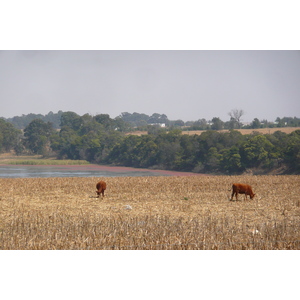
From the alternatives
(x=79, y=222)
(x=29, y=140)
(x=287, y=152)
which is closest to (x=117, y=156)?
(x=29, y=140)

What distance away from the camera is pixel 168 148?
6912 centimetres

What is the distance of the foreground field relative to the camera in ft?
34.4

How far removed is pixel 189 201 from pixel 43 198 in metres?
6.59

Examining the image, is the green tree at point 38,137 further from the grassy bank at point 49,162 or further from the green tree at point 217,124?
the green tree at point 217,124

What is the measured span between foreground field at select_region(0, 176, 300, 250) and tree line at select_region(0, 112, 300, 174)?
31721mm

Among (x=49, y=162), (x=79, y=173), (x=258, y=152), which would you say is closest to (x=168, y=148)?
(x=79, y=173)

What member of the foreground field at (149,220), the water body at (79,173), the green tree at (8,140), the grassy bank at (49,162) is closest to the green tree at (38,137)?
the green tree at (8,140)

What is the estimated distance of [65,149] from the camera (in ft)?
295

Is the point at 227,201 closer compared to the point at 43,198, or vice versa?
the point at 227,201

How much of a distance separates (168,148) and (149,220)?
56.0 m

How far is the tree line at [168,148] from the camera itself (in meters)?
53.9

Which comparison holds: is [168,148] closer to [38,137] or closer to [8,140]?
[38,137]

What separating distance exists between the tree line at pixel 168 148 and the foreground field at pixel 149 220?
31721 mm

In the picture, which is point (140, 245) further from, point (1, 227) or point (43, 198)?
point (43, 198)
